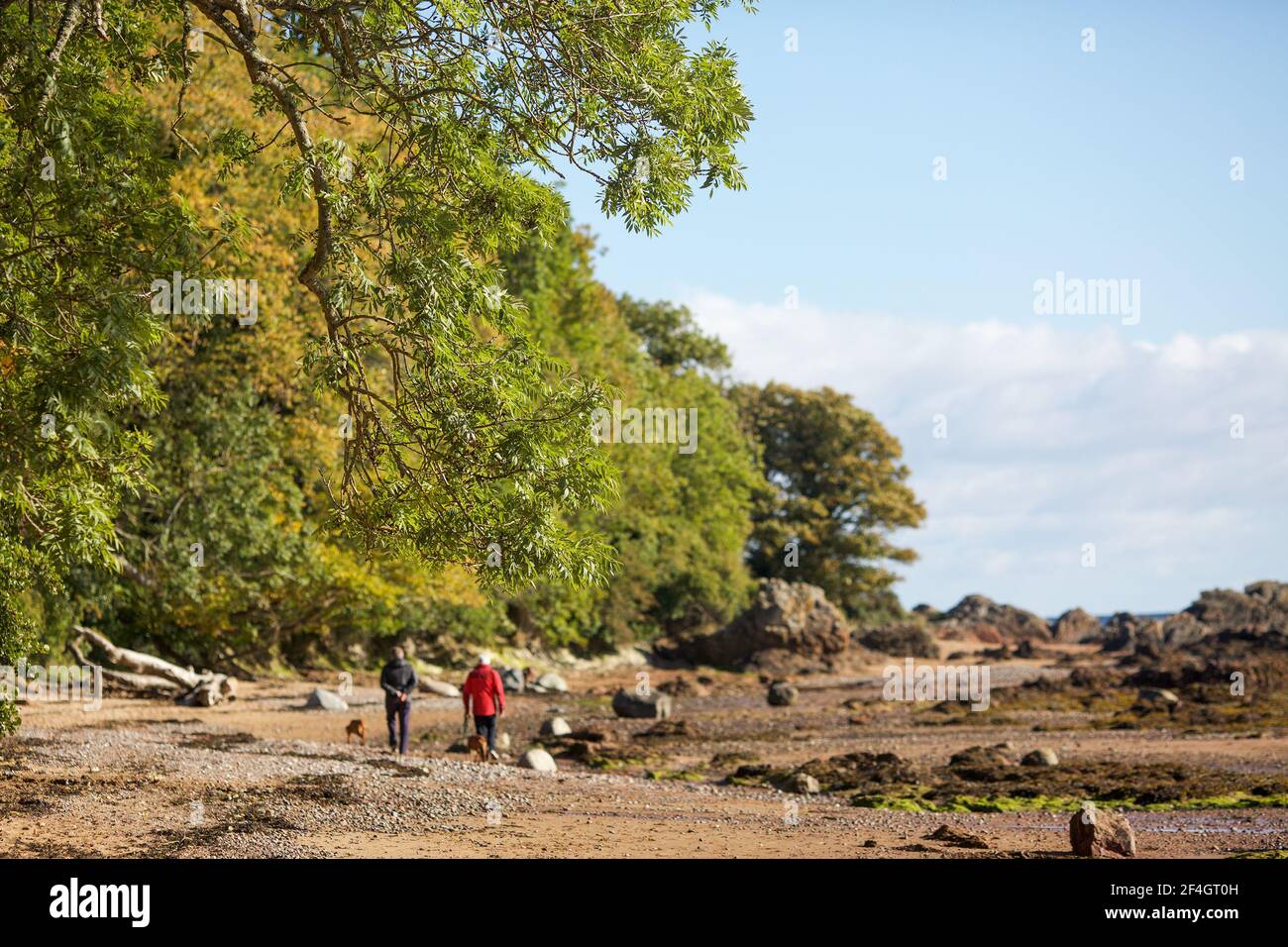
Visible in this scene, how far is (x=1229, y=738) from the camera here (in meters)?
27.9

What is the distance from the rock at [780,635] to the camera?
56.0 meters

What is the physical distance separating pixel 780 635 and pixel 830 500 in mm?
18450

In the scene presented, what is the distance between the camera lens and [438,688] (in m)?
37.8

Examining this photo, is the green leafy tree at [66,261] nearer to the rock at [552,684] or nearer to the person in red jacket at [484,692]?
the person in red jacket at [484,692]

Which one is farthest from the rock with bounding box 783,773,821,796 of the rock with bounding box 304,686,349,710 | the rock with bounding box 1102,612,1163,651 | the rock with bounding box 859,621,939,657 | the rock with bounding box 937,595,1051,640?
the rock with bounding box 937,595,1051,640

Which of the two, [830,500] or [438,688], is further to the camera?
[830,500]

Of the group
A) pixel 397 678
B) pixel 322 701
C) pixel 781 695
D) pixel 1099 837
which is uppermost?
pixel 397 678

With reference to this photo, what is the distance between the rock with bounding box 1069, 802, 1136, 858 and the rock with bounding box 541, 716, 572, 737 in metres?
15.6

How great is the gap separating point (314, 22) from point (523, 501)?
551 cm

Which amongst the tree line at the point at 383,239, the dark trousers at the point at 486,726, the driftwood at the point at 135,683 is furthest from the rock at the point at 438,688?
the tree line at the point at 383,239

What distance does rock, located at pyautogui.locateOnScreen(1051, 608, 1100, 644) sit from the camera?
86312 millimetres

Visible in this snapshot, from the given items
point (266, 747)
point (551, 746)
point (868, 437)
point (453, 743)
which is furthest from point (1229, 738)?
point (868, 437)

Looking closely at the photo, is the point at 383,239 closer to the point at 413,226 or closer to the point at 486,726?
the point at 413,226

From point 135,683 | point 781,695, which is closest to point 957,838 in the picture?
point 135,683
